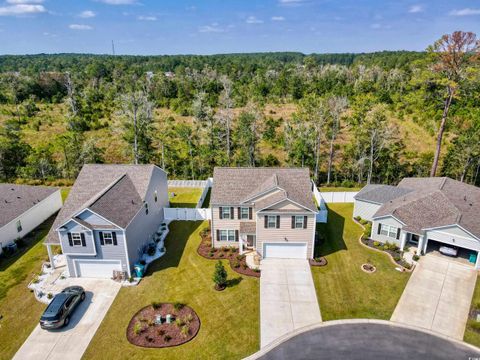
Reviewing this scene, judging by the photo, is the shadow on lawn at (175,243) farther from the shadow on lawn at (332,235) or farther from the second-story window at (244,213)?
the shadow on lawn at (332,235)

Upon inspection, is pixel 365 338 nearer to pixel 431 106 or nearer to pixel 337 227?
pixel 337 227

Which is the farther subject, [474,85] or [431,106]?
[431,106]

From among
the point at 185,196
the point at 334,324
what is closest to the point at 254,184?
the point at 334,324

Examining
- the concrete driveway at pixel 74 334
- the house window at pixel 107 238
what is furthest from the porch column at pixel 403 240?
the house window at pixel 107 238

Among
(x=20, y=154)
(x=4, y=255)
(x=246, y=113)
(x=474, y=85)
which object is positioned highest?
(x=474, y=85)

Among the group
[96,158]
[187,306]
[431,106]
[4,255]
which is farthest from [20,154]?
[431,106]
